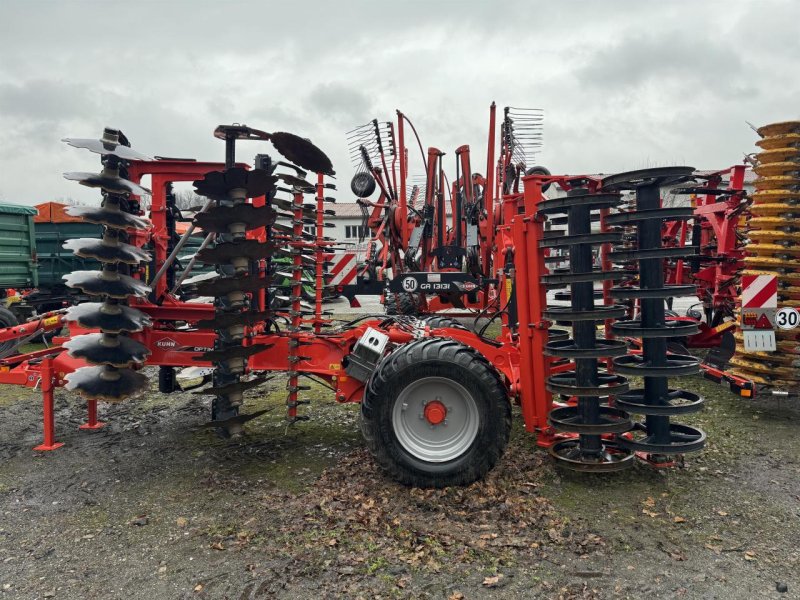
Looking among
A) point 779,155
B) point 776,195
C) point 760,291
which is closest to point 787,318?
point 760,291

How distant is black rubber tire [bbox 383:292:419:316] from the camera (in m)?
9.69

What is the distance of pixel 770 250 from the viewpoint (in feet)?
17.5

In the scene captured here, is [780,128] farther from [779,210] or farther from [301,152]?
[301,152]

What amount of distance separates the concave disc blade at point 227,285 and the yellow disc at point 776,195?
4703 mm

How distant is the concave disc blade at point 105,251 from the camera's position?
3895 millimetres

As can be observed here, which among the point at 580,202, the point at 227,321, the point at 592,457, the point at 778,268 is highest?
the point at 580,202

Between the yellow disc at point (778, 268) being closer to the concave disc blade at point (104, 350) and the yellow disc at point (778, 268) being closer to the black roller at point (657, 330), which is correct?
the black roller at point (657, 330)

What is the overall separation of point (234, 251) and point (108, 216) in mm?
932

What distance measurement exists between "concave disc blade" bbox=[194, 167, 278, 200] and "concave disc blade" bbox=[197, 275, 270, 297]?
0.59 metres

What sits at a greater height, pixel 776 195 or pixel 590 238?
pixel 776 195

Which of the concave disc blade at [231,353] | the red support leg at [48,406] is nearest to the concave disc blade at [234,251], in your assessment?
the concave disc blade at [231,353]

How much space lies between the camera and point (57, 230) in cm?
1120

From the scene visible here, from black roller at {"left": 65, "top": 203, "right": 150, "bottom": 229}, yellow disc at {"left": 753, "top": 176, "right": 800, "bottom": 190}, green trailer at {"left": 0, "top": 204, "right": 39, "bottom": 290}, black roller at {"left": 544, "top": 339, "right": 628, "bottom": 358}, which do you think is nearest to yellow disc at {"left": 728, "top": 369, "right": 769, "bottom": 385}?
yellow disc at {"left": 753, "top": 176, "right": 800, "bottom": 190}

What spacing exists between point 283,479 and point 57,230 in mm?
9666
